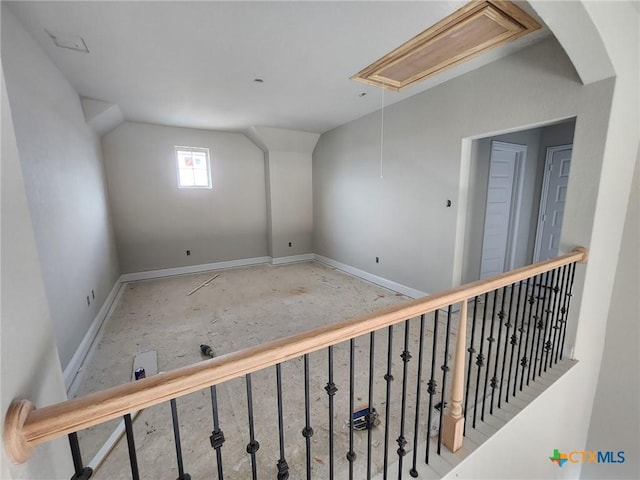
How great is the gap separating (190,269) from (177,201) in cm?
132

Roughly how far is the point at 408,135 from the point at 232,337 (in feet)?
10.9

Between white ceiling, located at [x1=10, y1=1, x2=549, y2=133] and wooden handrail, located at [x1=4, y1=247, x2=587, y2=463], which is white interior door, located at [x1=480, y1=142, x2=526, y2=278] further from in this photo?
wooden handrail, located at [x1=4, y1=247, x2=587, y2=463]

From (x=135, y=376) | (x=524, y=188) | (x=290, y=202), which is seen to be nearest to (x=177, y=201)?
(x=290, y=202)

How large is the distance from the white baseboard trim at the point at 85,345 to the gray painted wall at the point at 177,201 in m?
1.34

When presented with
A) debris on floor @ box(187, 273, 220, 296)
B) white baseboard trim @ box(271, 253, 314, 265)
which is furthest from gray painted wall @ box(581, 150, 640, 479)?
debris on floor @ box(187, 273, 220, 296)

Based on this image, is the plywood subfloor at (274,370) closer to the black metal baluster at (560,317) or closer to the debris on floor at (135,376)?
the debris on floor at (135,376)

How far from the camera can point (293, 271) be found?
17.1 feet

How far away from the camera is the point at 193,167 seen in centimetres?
511

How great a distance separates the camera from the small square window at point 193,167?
196 inches

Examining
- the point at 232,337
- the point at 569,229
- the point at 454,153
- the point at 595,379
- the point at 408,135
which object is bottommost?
the point at 595,379

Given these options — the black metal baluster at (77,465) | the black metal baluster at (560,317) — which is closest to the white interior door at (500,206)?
the black metal baluster at (560,317)

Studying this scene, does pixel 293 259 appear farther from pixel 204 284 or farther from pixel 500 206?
pixel 500 206

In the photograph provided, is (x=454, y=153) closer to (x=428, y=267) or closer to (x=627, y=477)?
(x=428, y=267)

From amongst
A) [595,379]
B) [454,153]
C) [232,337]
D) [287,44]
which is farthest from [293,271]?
[595,379]
